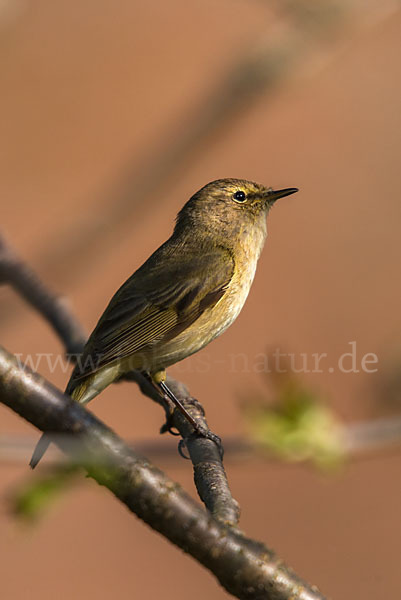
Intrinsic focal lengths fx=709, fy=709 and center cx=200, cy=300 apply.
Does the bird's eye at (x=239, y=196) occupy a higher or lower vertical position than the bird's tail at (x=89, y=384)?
higher

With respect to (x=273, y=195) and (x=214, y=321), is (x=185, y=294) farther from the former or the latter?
(x=273, y=195)

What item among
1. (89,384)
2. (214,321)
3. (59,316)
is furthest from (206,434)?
(59,316)

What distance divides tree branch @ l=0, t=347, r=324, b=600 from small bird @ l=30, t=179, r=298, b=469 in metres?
1.50

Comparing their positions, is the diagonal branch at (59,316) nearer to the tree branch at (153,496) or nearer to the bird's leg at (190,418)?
the bird's leg at (190,418)

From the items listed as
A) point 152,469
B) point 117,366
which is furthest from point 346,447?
point 117,366

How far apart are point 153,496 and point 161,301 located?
96.6 inches

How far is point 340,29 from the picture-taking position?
1732mm

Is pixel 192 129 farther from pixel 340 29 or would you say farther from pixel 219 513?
pixel 219 513

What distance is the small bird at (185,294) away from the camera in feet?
11.0

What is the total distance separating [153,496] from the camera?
1.29 meters

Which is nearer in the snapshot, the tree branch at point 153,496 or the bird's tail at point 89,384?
the tree branch at point 153,496

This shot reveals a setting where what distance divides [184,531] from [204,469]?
3.11 ft

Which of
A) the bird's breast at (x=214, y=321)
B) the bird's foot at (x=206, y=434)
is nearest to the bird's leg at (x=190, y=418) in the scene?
the bird's foot at (x=206, y=434)

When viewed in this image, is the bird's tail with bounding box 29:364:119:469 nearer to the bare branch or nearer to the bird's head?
the bare branch
